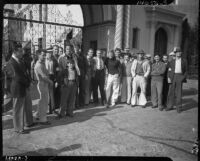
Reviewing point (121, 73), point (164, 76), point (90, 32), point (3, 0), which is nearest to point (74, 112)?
point (121, 73)

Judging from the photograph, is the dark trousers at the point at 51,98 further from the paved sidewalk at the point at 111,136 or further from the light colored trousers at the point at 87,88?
the light colored trousers at the point at 87,88

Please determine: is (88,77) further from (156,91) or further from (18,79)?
(18,79)

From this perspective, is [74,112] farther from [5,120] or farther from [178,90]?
[178,90]

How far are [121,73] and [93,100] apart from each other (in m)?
1.03

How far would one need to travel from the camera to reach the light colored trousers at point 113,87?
5082mm

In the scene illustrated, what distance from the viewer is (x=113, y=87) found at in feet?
17.0

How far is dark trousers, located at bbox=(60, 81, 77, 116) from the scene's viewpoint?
3.92 m

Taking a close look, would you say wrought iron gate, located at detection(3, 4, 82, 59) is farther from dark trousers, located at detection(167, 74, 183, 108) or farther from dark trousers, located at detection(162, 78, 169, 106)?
dark trousers, located at detection(162, 78, 169, 106)

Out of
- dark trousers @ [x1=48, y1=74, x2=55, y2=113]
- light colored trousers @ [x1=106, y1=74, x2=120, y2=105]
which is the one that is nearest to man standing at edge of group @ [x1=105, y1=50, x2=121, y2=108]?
light colored trousers @ [x1=106, y1=74, x2=120, y2=105]

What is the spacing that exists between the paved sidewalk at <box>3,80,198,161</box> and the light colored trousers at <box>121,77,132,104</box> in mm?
1086

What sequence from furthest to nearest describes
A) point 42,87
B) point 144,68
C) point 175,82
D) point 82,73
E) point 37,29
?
point 144,68, point 175,82, point 82,73, point 42,87, point 37,29

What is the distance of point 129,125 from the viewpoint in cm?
360

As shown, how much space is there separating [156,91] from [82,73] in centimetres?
199

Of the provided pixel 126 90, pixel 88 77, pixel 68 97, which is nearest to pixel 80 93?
pixel 88 77
